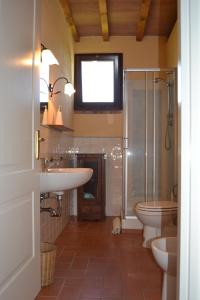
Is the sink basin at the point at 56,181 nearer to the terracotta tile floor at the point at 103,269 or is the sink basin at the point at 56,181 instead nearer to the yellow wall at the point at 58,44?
the terracotta tile floor at the point at 103,269

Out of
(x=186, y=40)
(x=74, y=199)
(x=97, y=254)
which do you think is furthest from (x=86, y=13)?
(x=186, y=40)

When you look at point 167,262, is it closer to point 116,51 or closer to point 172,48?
point 172,48

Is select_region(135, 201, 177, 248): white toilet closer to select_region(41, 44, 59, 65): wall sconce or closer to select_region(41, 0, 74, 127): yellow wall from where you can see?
select_region(41, 0, 74, 127): yellow wall

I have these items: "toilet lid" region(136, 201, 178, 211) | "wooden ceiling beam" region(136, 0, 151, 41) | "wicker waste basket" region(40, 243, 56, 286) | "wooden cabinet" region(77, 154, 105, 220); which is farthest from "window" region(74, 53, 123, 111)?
"wicker waste basket" region(40, 243, 56, 286)

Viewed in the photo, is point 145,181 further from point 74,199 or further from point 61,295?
point 61,295

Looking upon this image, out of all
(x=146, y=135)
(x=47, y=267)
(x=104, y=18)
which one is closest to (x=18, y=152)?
(x=47, y=267)

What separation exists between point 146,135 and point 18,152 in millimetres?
2529

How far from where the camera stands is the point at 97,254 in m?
2.98

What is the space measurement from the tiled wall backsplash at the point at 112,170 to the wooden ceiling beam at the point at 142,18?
1.55m

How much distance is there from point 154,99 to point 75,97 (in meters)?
1.24

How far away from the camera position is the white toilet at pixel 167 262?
171cm

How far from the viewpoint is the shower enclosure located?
156 inches

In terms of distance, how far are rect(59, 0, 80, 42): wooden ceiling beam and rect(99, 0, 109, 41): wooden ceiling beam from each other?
1.27ft

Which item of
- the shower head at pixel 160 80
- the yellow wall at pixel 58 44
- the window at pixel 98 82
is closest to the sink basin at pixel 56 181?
the yellow wall at pixel 58 44
